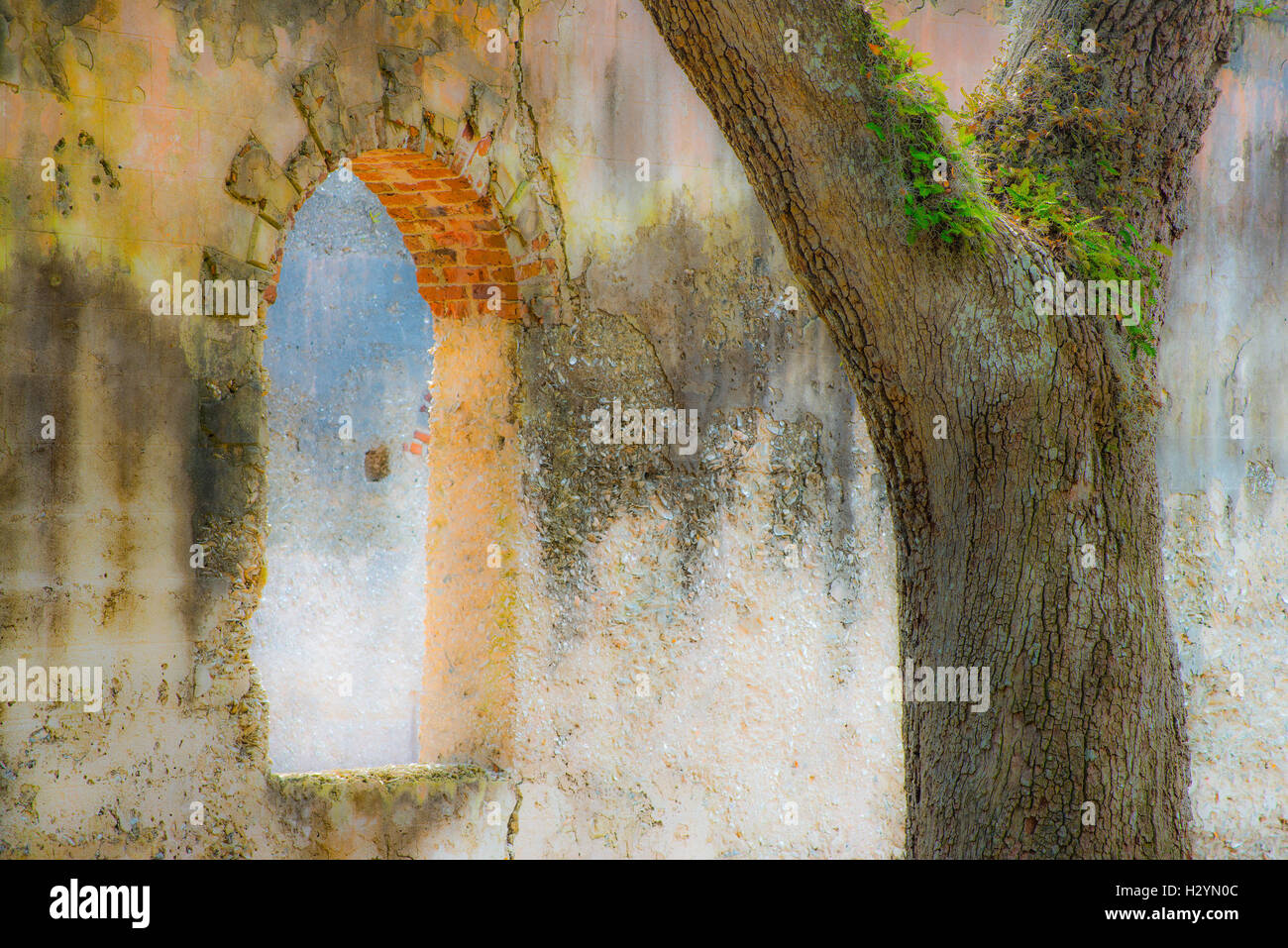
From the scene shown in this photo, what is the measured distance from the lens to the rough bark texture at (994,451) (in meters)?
2.72

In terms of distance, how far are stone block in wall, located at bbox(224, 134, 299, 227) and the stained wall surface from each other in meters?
0.01

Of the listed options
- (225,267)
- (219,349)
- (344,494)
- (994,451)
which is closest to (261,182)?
(225,267)

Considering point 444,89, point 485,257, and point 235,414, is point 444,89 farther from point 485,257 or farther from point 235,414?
point 235,414

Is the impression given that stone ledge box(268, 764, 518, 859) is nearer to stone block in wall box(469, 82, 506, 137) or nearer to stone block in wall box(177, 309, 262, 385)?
stone block in wall box(177, 309, 262, 385)

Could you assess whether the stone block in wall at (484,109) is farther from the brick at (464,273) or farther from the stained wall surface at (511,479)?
the brick at (464,273)

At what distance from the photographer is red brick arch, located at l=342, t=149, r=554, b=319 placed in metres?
4.41

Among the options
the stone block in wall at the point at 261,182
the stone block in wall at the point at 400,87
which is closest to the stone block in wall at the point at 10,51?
the stone block in wall at the point at 261,182

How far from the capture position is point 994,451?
2.76 meters

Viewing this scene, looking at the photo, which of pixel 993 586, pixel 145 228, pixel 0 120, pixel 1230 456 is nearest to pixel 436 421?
pixel 145 228

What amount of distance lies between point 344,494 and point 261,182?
178 inches

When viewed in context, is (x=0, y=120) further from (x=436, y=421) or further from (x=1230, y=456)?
(x=1230, y=456)

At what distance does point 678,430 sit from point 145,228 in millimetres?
2041

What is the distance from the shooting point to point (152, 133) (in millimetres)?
3691

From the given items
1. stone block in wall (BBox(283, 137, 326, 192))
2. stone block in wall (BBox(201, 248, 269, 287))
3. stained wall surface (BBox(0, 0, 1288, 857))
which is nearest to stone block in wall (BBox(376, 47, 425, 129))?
stained wall surface (BBox(0, 0, 1288, 857))
